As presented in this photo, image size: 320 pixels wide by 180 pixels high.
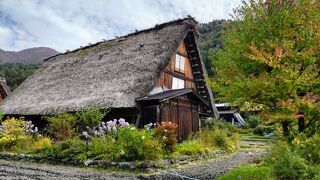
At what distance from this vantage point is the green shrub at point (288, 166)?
8.05 m

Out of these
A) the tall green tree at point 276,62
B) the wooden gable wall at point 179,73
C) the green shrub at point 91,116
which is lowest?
the green shrub at point 91,116

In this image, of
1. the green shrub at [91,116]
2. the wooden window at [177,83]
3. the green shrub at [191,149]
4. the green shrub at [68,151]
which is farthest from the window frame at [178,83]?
the green shrub at [68,151]

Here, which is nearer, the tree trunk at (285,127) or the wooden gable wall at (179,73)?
the tree trunk at (285,127)

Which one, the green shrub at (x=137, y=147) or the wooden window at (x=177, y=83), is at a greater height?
the wooden window at (x=177, y=83)

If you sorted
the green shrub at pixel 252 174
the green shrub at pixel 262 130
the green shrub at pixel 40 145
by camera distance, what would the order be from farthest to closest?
the green shrub at pixel 262 130 < the green shrub at pixel 40 145 < the green shrub at pixel 252 174

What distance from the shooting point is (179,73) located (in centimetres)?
2589

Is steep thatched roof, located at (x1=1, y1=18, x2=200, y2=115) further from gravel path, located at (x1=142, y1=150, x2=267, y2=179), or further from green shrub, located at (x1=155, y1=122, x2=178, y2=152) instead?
gravel path, located at (x1=142, y1=150, x2=267, y2=179)

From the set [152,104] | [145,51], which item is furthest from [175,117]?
[145,51]

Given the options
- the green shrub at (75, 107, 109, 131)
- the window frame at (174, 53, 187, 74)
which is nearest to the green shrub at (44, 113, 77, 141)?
the green shrub at (75, 107, 109, 131)

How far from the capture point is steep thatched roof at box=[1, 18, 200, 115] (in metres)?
21.3

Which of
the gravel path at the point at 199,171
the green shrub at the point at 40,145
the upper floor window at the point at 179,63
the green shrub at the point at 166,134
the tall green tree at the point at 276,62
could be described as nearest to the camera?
the tall green tree at the point at 276,62

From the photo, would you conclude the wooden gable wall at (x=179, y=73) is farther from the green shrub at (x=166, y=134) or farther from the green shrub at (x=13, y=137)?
the green shrub at (x=13, y=137)

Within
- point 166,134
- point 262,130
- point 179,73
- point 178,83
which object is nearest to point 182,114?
point 178,83

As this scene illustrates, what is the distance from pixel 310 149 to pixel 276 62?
2404 mm
